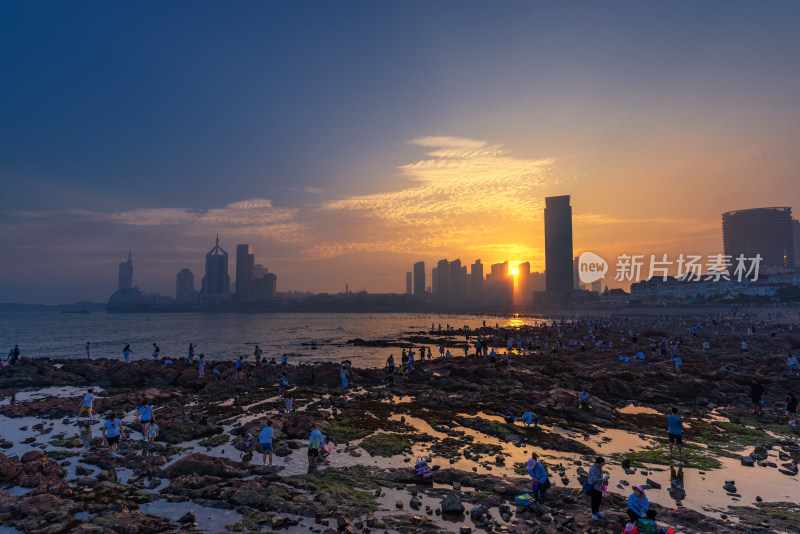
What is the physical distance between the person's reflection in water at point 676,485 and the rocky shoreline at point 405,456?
0.07m

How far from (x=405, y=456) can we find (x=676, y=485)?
1018 cm

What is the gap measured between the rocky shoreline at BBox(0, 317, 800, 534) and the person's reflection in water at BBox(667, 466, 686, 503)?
0.07 m

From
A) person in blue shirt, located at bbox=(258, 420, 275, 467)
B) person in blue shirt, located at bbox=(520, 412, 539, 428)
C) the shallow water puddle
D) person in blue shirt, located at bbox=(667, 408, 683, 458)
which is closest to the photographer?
the shallow water puddle

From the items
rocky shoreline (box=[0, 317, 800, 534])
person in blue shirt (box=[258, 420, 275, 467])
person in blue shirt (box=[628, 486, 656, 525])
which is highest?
A: person in blue shirt (box=[628, 486, 656, 525])

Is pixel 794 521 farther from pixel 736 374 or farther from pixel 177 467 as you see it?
pixel 736 374

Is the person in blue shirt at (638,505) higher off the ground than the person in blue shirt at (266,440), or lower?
higher

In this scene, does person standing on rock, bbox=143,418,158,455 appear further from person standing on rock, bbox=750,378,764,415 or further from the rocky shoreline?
person standing on rock, bbox=750,378,764,415

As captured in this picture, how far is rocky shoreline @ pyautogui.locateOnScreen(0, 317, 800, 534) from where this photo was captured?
37.3ft

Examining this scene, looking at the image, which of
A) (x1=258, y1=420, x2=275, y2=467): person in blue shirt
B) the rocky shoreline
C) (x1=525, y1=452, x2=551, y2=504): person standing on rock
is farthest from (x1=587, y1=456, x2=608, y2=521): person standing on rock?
(x1=258, y1=420, x2=275, y2=467): person in blue shirt

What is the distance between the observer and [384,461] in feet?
53.8

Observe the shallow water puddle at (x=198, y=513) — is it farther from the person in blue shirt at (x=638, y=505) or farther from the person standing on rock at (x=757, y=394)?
the person standing on rock at (x=757, y=394)

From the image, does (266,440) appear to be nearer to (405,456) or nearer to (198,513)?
(198,513)

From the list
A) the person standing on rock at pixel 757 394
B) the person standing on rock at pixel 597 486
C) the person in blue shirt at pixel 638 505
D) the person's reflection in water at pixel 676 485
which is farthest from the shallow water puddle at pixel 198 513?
the person standing on rock at pixel 757 394

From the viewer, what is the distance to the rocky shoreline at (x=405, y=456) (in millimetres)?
11367
